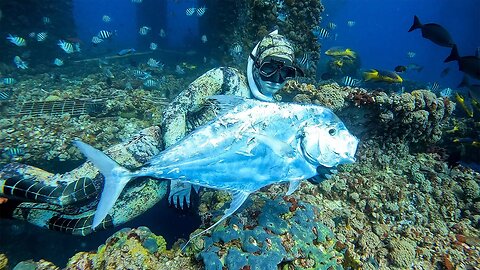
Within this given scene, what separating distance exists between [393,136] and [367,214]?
6.60 feet

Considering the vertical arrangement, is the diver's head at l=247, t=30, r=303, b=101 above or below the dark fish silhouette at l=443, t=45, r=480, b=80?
below

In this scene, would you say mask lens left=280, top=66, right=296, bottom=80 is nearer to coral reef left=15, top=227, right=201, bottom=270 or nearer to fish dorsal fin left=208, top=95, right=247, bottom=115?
fish dorsal fin left=208, top=95, right=247, bottom=115

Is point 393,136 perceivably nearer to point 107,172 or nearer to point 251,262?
point 251,262

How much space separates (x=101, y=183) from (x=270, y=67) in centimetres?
247

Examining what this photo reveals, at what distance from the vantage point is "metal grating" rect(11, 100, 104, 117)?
21.4 ft

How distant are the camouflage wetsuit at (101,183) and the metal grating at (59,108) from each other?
137 inches

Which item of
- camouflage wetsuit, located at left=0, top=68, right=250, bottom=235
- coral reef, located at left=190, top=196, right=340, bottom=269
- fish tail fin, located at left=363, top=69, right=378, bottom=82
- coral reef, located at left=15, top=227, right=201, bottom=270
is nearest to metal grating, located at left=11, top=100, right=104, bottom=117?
camouflage wetsuit, located at left=0, top=68, right=250, bottom=235

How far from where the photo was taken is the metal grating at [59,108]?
6508 millimetres

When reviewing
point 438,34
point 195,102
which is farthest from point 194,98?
point 438,34

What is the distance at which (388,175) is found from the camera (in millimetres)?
4750

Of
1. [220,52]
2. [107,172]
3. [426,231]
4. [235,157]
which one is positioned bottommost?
[426,231]

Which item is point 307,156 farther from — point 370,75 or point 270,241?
point 370,75

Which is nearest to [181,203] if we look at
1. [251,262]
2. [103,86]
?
[251,262]

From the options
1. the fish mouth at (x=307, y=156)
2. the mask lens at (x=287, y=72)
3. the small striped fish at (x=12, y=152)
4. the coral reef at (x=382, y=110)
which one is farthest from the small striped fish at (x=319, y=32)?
the small striped fish at (x=12, y=152)
